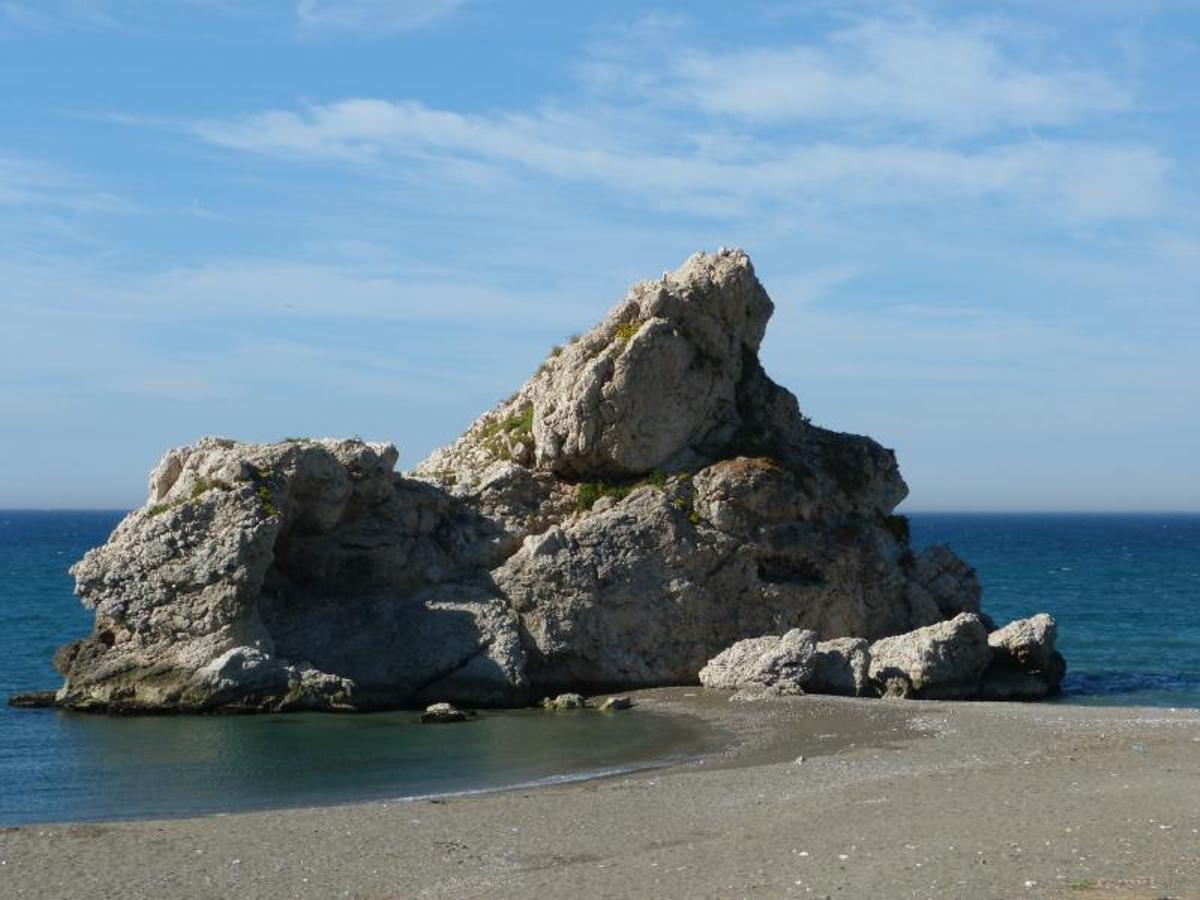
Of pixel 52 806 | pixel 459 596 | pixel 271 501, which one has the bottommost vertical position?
pixel 52 806

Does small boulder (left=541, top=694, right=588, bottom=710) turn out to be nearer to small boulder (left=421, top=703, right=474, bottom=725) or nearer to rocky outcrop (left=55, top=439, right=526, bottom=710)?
rocky outcrop (left=55, top=439, right=526, bottom=710)

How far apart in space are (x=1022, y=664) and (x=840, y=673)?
16.5 ft

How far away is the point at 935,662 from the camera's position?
119 ft

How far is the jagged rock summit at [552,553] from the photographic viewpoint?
117 ft

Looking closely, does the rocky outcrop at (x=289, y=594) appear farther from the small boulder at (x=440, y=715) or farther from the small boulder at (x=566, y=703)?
the small boulder at (x=440, y=715)

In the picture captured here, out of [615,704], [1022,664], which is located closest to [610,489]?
[615,704]

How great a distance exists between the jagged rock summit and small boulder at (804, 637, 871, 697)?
54 millimetres

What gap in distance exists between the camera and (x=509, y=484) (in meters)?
40.8

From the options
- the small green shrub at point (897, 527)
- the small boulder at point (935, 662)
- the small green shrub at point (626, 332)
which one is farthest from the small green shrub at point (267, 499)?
the small green shrub at point (897, 527)

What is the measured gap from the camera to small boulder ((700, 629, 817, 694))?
3647cm

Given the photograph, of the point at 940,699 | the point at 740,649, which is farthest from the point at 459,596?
the point at 940,699

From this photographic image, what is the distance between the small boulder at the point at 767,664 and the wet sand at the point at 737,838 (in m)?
7.99

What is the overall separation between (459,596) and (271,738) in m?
7.65

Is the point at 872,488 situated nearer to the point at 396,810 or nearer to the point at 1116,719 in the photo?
the point at 1116,719
